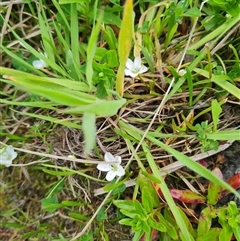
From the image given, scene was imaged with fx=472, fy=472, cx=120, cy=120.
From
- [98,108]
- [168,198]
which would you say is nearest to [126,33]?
[98,108]

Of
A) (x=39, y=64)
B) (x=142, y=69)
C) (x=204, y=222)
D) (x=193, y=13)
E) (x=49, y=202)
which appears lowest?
(x=49, y=202)

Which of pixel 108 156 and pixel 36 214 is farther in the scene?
pixel 36 214

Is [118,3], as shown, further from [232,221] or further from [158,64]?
[232,221]

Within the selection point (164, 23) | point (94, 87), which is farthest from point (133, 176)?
point (164, 23)

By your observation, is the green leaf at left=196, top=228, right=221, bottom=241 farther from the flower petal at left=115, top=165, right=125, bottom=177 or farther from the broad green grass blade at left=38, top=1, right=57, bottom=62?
the broad green grass blade at left=38, top=1, right=57, bottom=62

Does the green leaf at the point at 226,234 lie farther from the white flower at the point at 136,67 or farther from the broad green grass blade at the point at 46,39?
the broad green grass blade at the point at 46,39

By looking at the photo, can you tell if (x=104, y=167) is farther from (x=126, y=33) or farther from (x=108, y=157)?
(x=126, y=33)

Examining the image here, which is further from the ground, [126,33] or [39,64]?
[126,33]
